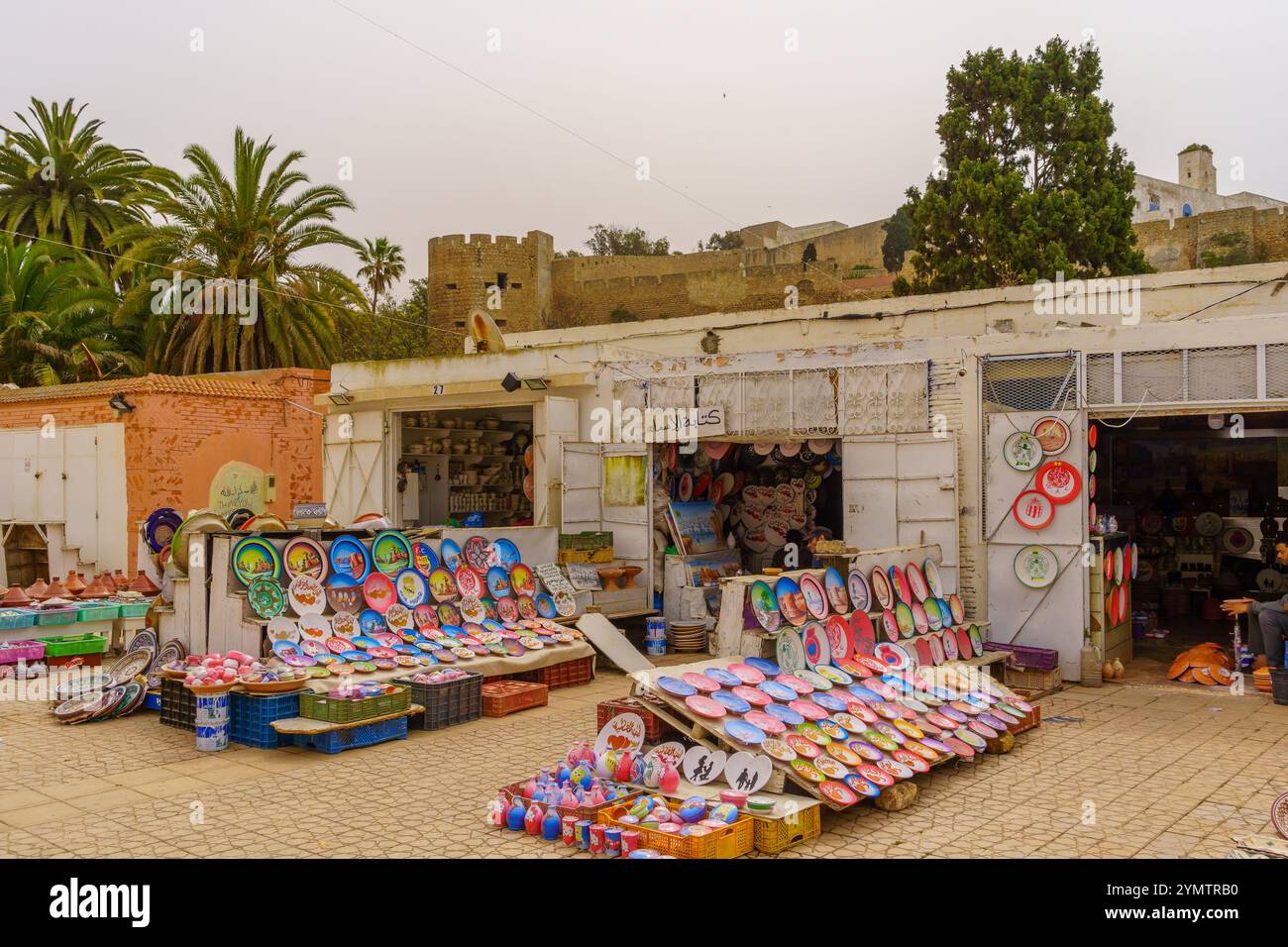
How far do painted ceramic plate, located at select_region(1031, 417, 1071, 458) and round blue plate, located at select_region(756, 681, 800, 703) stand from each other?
514cm

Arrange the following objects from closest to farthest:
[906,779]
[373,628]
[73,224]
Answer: [906,779] → [373,628] → [73,224]

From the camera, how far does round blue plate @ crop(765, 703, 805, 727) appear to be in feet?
22.8

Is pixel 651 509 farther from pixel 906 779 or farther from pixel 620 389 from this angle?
pixel 906 779

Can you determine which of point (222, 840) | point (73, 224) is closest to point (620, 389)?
point (222, 840)

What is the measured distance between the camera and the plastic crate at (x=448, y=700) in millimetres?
8828

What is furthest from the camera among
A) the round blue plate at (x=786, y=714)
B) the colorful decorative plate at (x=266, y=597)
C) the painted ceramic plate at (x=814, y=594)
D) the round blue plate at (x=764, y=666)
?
the colorful decorative plate at (x=266, y=597)

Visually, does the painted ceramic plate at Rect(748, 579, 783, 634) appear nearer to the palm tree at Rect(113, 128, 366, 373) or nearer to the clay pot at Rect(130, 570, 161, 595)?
the clay pot at Rect(130, 570, 161, 595)

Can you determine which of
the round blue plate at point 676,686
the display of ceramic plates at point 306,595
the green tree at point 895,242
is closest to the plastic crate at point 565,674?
the display of ceramic plates at point 306,595

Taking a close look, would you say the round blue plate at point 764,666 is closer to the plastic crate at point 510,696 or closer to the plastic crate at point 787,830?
the plastic crate at point 787,830

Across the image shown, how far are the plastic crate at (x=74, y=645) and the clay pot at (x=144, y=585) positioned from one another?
1042mm

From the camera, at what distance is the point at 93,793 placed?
22.6 ft

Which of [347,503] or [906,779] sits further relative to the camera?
[347,503]

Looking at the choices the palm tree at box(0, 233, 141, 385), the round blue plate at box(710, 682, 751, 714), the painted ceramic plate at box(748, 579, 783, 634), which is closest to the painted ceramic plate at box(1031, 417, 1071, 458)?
the painted ceramic plate at box(748, 579, 783, 634)
